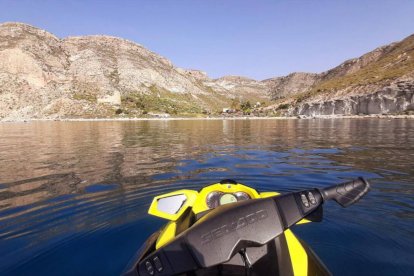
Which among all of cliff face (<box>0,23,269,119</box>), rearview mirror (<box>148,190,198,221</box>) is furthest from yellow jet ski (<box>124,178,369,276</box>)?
cliff face (<box>0,23,269,119</box>)

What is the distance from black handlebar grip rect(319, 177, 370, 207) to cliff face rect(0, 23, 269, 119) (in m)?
122

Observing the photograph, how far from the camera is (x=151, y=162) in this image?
625 inches

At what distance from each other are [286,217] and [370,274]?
3.36 m

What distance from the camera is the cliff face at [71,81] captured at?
123 meters

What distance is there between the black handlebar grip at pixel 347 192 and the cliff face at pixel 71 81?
12235cm

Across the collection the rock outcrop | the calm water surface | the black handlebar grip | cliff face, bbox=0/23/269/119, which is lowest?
the calm water surface

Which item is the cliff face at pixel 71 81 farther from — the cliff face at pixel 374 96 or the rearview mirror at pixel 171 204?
the rearview mirror at pixel 171 204

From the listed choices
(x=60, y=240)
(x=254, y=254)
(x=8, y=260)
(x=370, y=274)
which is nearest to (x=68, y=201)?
(x=60, y=240)

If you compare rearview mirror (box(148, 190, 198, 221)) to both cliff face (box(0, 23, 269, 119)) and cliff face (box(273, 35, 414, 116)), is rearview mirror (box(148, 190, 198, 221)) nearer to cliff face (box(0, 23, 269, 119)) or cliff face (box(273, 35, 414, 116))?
cliff face (box(273, 35, 414, 116))

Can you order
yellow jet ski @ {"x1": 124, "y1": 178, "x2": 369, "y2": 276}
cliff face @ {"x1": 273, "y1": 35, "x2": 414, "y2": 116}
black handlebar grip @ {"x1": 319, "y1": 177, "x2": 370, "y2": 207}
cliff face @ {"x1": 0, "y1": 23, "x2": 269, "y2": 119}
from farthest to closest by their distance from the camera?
cliff face @ {"x1": 0, "y1": 23, "x2": 269, "y2": 119} < cliff face @ {"x1": 273, "y1": 35, "x2": 414, "y2": 116} < black handlebar grip @ {"x1": 319, "y1": 177, "x2": 370, "y2": 207} < yellow jet ski @ {"x1": 124, "y1": 178, "x2": 369, "y2": 276}

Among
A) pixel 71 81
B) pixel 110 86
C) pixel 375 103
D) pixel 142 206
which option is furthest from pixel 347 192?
pixel 71 81

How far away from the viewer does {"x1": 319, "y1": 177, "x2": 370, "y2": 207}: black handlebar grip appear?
311 centimetres

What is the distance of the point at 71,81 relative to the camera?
148m

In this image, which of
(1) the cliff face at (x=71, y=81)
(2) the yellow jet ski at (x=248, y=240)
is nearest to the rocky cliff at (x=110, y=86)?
(1) the cliff face at (x=71, y=81)
